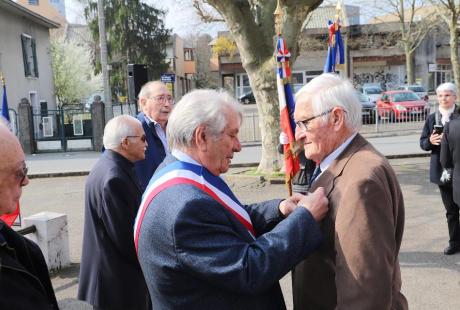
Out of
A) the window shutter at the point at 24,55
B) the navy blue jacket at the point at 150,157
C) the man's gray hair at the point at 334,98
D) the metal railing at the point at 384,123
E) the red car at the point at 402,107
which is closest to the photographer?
the man's gray hair at the point at 334,98

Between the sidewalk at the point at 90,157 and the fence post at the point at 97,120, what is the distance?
0.60m

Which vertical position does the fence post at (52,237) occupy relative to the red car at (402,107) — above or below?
below

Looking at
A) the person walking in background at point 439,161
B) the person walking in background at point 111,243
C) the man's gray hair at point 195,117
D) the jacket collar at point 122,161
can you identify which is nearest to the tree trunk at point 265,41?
the person walking in background at point 439,161

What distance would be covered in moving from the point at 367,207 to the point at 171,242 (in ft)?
2.42

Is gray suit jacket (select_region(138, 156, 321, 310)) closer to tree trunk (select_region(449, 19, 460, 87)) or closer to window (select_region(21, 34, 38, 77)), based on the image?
window (select_region(21, 34, 38, 77))

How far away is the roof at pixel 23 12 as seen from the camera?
66.9 ft

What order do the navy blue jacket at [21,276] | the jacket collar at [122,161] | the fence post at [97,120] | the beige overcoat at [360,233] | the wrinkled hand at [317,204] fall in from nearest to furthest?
1. the navy blue jacket at [21,276]
2. the beige overcoat at [360,233]
3. the wrinkled hand at [317,204]
4. the jacket collar at [122,161]
5. the fence post at [97,120]

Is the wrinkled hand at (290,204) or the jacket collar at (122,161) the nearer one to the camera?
the wrinkled hand at (290,204)

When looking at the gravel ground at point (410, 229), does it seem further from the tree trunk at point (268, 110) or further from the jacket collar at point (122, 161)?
the jacket collar at point (122, 161)

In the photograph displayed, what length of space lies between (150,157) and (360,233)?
301 centimetres

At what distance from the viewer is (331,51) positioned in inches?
214

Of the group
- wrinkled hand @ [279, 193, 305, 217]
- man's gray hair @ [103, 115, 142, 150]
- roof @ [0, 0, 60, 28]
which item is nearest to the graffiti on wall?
roof @ [0, 0, 60, 28]

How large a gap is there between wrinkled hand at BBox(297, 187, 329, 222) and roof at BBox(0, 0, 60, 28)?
21.5 m

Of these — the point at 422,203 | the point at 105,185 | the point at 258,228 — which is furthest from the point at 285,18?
the point at 258,228
